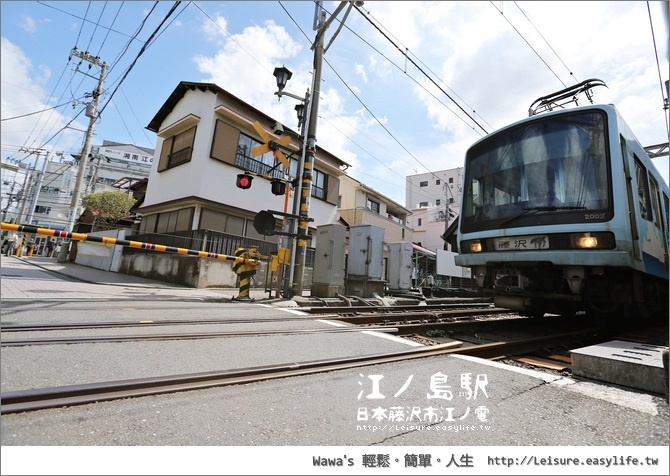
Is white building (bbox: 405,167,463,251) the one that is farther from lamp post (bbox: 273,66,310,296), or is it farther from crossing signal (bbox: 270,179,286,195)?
crossing signal (bbox: 270,179,286,195)

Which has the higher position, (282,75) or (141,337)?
(282,75)

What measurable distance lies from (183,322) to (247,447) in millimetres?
3204

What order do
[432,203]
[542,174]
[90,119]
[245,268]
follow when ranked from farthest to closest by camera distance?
[432,203] < [90,119] < [245,268] < [542,174]

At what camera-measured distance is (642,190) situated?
482 cm

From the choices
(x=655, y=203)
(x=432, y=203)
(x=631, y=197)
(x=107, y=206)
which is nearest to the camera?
(x=631, y=197)

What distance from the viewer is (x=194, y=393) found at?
2.07 m

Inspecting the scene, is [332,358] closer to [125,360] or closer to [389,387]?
[389,387]

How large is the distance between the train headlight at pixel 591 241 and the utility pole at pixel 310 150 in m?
5.79

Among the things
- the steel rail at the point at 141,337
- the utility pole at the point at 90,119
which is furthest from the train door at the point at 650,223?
the utility pole at the point at 90,119

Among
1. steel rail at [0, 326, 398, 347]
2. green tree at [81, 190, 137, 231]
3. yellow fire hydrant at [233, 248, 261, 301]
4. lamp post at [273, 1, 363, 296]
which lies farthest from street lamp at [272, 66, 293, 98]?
green tree at [81, 190, 137, 231]

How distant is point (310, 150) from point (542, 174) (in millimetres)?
5935

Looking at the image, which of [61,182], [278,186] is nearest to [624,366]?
[278,186]

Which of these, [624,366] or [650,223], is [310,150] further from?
[624,366]

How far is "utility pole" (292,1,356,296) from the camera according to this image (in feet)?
27.9
